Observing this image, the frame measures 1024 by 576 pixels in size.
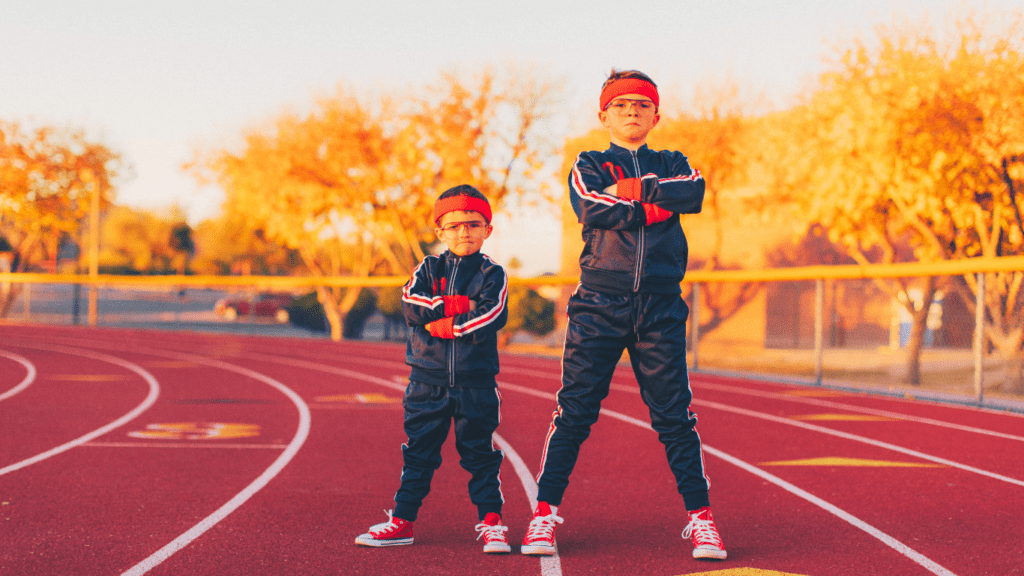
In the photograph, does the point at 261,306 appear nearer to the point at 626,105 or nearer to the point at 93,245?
the point at 93,245

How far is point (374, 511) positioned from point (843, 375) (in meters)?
12.2

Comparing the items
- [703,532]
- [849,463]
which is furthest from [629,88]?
[849,463]

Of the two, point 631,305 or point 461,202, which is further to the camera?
point 461,202

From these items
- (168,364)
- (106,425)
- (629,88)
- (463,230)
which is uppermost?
(629,88)

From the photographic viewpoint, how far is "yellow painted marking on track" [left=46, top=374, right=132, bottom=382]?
39.6 ft

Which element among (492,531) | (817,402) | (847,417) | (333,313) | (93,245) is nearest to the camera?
(492,531)

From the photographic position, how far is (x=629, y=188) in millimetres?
3699

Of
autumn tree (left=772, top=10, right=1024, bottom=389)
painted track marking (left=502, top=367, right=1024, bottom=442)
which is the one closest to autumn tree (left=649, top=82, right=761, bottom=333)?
autumn tree (left=772, top=10, right=1024, bottom=389)

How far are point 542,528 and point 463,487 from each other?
1.72 metres

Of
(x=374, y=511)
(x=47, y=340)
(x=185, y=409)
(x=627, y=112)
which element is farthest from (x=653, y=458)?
(x=47, y=340)

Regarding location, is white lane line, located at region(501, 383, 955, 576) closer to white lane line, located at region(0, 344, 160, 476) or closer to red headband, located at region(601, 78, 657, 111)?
red headband, located at region(601, 78, 657, 111)

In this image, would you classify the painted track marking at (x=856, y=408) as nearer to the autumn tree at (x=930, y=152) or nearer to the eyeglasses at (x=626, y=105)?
the autumn tree at (x=930, y=152)

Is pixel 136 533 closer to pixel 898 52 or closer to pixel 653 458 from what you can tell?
pixel 653 458

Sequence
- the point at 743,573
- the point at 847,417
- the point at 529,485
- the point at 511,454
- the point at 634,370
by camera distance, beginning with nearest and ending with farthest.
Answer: the point at 743,573 < the point at 634,370 < the point at 529,485 < the point at 511,454 < the point at 847,417
